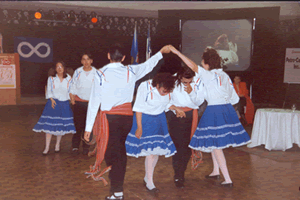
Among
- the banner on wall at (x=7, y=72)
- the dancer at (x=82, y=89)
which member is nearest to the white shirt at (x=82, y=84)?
the dancer at (x=82, y=89)

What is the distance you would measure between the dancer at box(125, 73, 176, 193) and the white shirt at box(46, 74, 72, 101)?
203 cm

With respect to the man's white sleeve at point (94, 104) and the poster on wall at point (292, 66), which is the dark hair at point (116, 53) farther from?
the poster on wall at point (292, 66)

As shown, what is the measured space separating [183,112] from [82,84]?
2.03 meters

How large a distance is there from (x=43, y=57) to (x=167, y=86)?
10695mm

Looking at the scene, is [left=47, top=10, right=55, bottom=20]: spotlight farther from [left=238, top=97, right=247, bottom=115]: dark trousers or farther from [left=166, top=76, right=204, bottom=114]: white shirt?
[left=166, top=76, right=204, bottom=114]: white shirt

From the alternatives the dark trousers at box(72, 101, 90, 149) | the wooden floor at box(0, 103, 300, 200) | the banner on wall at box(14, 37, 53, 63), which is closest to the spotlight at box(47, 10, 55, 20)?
the banner on wall at box(14, 37, 53, 63)

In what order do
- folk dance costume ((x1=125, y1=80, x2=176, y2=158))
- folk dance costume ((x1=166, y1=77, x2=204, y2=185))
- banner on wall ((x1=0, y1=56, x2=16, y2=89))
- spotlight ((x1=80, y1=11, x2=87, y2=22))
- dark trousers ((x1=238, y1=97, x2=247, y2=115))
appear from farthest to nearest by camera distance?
banner on wall ((x1=0, y1=56, x2=16, y2=89)) → spotlight ((x1=80, y1=11, x2=87, y2=22)) → dark trousers ((x1=238, y1=97, x2=247, y2=115)) → folk dance costume ((x1=166, y1=77, x2=204, y2=185)) → folk dance costume ((x1=125, y1=80, x2=176, y2=158))

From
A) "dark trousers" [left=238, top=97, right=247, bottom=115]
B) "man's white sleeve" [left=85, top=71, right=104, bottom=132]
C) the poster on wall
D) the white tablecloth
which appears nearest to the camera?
"man's white sleeve" [left=85, top=71, right=104, bottom=132]

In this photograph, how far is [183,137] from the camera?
3498 millimetres

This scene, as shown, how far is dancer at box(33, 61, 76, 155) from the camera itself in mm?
4910

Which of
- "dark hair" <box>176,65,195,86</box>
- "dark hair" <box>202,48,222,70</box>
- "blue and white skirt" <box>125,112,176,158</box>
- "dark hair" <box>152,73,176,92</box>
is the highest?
"dark hair" <box>202,48,222,70</box>

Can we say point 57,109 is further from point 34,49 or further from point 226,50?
point 34,49

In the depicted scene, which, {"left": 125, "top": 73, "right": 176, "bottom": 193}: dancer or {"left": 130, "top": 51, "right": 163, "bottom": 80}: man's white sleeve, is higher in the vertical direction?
{"left": 130, "top": 51, "right": 163, "bottom": 80}: man's white sleeve

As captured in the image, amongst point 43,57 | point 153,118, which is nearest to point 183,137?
point 153,118
